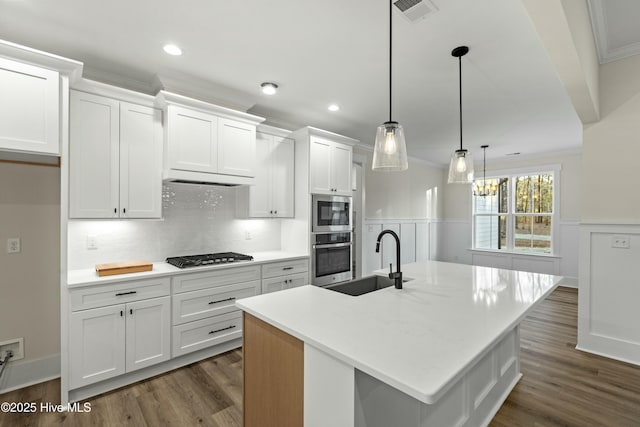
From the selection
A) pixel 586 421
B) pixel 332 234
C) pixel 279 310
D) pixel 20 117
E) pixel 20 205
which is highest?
pixel 20 117

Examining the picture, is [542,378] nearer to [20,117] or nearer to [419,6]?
[419,6]

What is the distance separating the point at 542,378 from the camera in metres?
2.51

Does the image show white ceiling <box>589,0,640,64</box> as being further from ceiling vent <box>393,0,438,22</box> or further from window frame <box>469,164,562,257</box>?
window frame <box>469,164,562,257</box>

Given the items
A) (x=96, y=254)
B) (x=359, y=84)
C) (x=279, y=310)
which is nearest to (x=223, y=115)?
(x=359, y=84)

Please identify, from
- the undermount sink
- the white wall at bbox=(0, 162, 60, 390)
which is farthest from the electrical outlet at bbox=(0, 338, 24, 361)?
the undermount sink

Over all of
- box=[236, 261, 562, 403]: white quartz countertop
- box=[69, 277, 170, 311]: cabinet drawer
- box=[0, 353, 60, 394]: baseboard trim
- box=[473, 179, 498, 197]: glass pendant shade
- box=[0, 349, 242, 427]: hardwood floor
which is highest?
box=[473, 179, 498, 197]: glass pendant shade

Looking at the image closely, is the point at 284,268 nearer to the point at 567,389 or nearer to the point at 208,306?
the point at 208,306

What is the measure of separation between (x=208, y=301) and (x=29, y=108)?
6.35 ft

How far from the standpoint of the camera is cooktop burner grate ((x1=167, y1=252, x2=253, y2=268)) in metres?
2.73

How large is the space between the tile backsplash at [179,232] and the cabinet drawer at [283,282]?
607 millimetres

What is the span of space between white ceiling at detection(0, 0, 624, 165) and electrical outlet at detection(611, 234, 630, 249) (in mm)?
1498

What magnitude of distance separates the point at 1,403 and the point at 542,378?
412 centimetres

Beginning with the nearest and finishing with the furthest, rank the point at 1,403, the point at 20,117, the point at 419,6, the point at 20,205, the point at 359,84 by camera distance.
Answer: the point at 419,6, the point at 20,117, the point at 1,403, the point at 20,205, the point at 359,84

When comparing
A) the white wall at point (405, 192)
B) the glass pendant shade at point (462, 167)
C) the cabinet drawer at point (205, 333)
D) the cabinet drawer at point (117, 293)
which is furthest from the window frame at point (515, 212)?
Answer: the cabinet drawer at point (117, 293)
